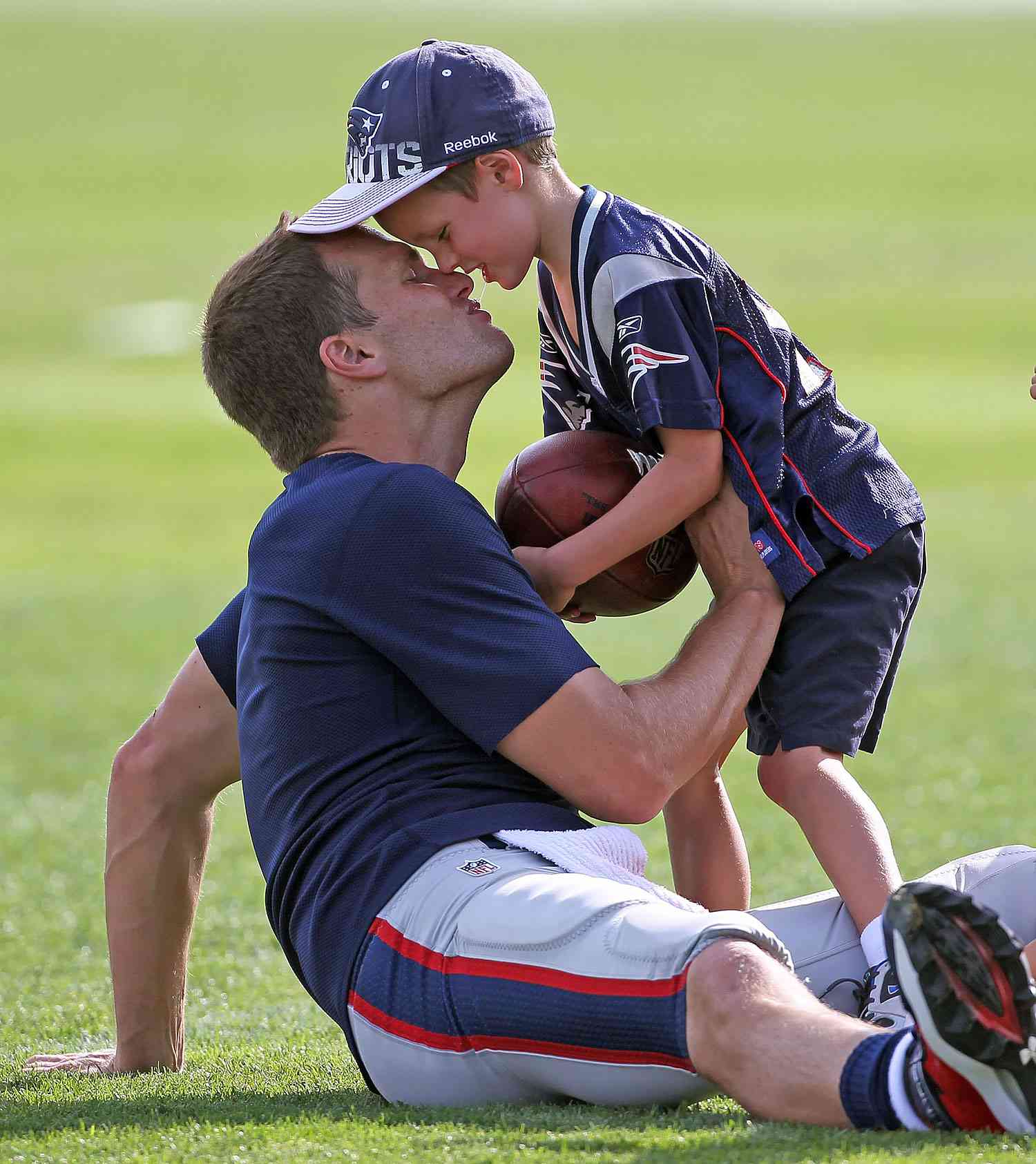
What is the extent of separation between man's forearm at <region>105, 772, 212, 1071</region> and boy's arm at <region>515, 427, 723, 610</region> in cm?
105

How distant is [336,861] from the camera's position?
3105mm

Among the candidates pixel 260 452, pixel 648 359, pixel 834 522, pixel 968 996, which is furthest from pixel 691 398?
pixel 260 452

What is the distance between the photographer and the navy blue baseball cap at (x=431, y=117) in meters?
3.86

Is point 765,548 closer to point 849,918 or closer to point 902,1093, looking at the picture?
point 849,918

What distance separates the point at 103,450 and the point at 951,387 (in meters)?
10.2

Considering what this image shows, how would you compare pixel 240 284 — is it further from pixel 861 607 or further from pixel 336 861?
pixel 861 607

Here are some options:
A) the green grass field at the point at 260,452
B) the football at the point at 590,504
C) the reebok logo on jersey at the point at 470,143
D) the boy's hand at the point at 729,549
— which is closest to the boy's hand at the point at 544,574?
the football at the point at 590,504

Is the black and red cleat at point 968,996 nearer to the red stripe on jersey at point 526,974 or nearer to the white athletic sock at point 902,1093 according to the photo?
the white athletic sock at point 902,1093

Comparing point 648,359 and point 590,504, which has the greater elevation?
point 648,359

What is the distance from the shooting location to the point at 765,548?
377 cm

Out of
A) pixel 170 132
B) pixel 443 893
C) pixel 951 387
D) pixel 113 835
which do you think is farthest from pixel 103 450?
pixel 170 132

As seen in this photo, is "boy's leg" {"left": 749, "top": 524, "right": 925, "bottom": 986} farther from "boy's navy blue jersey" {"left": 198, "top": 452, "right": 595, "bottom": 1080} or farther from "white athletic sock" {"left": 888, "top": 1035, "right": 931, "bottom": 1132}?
"white athletic sock" {"left": 888, "top": 1035, "right": 931, "bottom": 1132}

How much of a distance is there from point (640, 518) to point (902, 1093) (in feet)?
5.02

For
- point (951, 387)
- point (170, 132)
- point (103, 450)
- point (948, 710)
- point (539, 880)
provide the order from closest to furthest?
1. point (539, 880)
2. point (948, 710)
3. point (103, 450)
4. point (951, 387)
5. point (170, 132)
